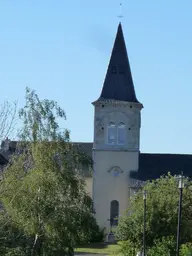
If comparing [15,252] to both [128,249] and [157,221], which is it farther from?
[157,221]

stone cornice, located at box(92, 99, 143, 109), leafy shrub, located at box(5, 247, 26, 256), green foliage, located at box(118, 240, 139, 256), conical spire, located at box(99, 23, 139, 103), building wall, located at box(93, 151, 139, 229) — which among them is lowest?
green foliage, located at box(118, 240, 139, 256)

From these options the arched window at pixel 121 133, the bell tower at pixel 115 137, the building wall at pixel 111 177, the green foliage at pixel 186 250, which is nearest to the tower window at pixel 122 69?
the bell tower at pixel 115 137

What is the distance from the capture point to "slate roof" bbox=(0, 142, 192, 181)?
66.1 metres

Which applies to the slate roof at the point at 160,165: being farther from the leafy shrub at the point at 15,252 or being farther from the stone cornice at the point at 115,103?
the leafy shrub at the point at 15,252

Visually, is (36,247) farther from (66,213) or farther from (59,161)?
(59,161)

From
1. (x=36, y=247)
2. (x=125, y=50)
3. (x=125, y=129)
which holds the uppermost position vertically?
(x=125, y=50)

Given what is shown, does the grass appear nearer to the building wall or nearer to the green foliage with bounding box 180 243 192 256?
the building wall

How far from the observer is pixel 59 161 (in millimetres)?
34875

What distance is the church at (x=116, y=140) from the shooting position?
65.4 m

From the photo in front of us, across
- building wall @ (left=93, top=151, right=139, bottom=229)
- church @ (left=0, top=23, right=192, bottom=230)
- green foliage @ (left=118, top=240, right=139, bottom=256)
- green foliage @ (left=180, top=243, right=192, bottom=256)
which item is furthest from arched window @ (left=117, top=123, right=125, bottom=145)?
green foliage @ (left=180, top=243, right=192, bottom=256)

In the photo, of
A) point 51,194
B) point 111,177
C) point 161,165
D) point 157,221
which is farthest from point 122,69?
point 51,194

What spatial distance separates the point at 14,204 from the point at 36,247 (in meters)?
2.49

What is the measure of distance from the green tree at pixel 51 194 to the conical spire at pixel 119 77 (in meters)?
29.5

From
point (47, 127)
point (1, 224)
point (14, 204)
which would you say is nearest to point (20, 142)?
point (47, 127)
